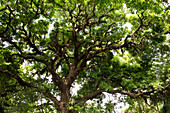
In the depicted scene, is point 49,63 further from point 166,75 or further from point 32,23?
point 166,75

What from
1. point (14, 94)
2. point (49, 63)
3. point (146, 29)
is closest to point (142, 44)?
point (146, 29)

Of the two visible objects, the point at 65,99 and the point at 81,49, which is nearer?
the point at 65,99

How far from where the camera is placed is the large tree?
10.3m

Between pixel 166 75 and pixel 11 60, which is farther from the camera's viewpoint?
pixel 11 60

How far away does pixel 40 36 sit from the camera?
11867mm

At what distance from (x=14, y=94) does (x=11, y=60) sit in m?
2.76

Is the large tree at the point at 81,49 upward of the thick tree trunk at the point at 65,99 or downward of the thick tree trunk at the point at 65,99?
upward

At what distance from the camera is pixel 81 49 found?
12.8 meters

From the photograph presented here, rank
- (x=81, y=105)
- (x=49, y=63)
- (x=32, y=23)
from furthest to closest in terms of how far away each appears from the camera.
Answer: (x=49, y=63)
(x=32, y=23)
(x=81, y=105)

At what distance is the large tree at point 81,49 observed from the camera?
10.3m

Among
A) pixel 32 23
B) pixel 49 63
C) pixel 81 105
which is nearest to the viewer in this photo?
pixel 81 105

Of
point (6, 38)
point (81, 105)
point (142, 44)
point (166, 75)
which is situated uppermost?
point (6, 38)

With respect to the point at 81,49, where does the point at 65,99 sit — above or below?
below

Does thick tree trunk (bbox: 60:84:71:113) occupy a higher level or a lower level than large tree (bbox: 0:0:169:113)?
lower
